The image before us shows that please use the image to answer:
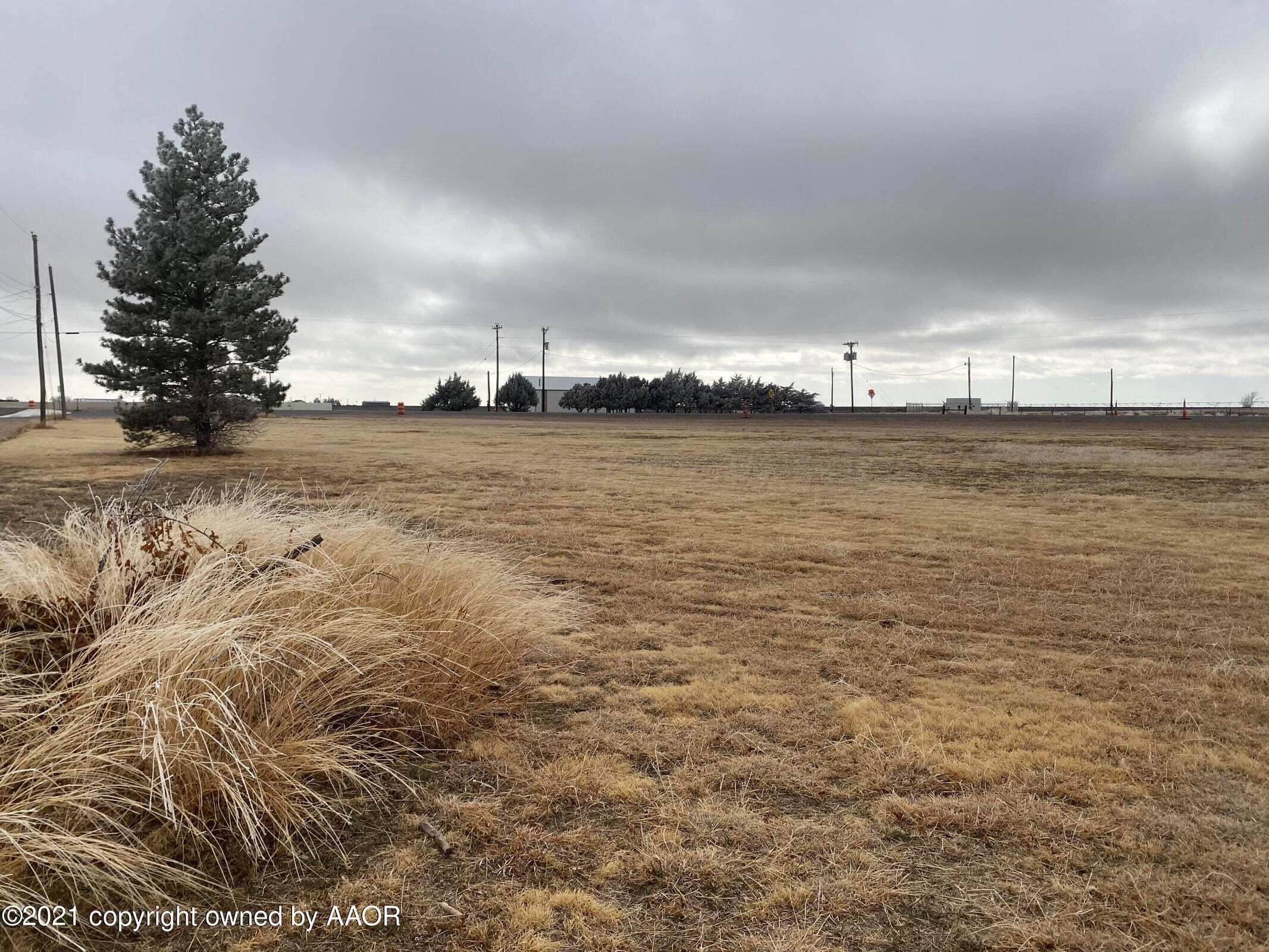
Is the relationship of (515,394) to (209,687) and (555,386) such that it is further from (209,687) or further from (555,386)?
(209,687)

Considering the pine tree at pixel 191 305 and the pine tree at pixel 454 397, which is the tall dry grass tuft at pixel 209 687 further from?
the pine tree at pixel 454 397

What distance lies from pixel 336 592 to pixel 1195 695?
4.80 m

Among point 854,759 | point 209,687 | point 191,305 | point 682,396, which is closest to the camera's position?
point 209,687

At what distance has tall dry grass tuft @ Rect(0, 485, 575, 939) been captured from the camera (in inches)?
111

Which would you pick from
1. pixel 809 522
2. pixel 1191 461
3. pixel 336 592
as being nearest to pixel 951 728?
pixel 336 592

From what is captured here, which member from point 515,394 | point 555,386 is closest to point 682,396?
point 515,394

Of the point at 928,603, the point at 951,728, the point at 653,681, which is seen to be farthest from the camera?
the point at 928,603

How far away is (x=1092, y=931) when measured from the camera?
2477 millimetres

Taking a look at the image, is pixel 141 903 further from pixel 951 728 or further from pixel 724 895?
pixel 951 728

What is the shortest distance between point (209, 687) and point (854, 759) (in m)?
2.75

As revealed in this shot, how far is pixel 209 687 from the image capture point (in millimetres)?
3320

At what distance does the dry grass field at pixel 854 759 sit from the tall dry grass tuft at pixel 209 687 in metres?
0.31

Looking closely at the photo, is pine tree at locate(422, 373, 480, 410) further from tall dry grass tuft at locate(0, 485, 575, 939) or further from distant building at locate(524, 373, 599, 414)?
tall dry grass tuft at locate(0, 485, 575, 939)

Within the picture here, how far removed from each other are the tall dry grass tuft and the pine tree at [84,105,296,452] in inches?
761
